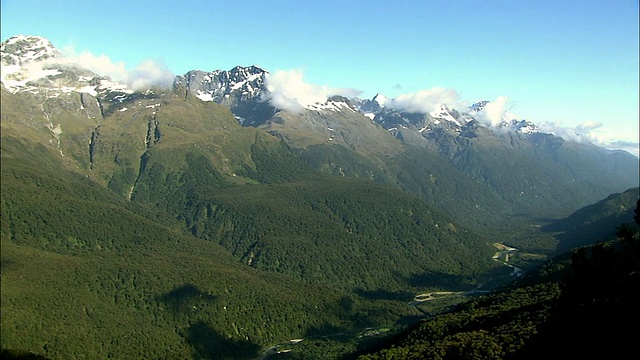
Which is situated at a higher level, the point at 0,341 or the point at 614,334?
the point at 614,334

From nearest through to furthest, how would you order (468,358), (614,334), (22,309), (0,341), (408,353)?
(614,334) < (468,358) < (408,353) < (0,341) < (22,309)

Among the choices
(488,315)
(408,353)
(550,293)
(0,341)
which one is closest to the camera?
(408,353)

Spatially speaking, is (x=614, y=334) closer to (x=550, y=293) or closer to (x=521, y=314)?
(x=521, y=314)

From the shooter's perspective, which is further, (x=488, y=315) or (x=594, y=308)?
(x=488, y=315)

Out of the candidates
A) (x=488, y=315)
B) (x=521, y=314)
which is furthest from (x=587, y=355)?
(x=488, y=315)

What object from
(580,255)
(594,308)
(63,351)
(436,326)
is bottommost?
(63,351)

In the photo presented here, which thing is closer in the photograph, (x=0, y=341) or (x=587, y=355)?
(x=587, y=355)

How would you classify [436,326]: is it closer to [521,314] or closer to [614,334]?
[521,314]

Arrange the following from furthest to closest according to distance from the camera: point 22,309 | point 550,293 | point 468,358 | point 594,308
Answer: point 22,309 → point 550,293 → point 468,358 → point 594,308

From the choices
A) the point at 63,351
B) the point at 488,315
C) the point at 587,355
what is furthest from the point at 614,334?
the point at 63,351
